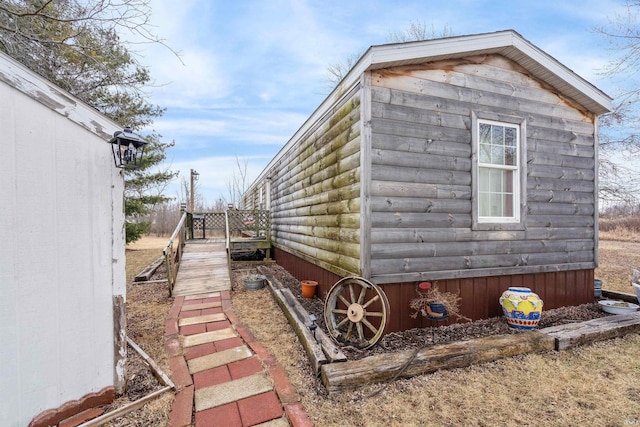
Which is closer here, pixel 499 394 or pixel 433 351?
pixel 499 394

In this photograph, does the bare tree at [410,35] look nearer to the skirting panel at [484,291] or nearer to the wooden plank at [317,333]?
the wooden plank at [317,333]

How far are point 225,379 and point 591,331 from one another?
13.4 ft

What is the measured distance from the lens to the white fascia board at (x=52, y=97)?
1.80 metres

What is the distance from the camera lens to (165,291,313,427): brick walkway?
7.04 ft

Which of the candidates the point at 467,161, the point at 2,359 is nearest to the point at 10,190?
the point at 2,359

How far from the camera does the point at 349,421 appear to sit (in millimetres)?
2111

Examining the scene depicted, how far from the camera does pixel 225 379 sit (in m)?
2.62

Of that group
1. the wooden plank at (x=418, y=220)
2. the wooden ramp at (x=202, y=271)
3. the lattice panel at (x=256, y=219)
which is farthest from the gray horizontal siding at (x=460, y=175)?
the lattice panel at (x=256, y=219)

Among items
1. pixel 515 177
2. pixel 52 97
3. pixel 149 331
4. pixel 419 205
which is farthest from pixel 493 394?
pixel 52 97

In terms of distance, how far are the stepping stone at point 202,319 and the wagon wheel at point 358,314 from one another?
1.65 meters

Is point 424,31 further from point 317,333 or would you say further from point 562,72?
point 317,333

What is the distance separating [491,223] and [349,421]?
3.24m

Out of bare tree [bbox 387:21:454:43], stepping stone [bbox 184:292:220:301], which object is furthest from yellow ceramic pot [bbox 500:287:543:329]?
bare tree [bbox 387:21:454:43]

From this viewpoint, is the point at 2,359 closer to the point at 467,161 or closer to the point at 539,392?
the point at 539,392
